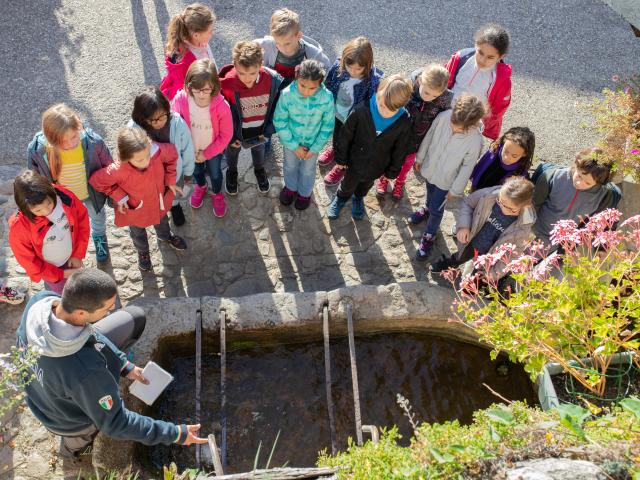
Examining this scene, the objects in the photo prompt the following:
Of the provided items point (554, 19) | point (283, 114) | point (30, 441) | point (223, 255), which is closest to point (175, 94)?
point (283, 114)

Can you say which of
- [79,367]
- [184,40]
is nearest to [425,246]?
[184,40]

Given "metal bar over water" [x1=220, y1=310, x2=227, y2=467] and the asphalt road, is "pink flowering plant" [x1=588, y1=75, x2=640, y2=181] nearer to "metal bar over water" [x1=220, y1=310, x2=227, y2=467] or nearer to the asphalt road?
the asphalt road

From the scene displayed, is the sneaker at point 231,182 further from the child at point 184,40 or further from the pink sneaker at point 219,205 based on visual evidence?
the child at point 184,40

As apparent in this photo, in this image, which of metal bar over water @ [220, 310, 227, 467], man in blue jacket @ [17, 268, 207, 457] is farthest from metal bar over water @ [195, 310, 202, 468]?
man in blue jacket @ [17, 268, 207, 457]

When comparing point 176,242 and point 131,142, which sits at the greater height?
point 131,142

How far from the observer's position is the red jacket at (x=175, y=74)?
16.0 feet

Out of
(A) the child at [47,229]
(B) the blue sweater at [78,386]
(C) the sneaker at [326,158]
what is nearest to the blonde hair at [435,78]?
(C) the sneaker at [326,158]

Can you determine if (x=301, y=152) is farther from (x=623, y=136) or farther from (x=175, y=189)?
(x=623, y=136)

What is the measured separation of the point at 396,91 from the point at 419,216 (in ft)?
4.97

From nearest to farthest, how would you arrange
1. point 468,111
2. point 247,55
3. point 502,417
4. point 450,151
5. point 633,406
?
point 633,406 < point 502,417 < point 468,111 < point 247,55 < point 450,151

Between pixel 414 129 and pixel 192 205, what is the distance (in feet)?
6.82

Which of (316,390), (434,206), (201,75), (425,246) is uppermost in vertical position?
(201,75)

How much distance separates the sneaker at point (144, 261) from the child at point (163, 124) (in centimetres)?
66

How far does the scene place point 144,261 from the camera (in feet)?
16.0
